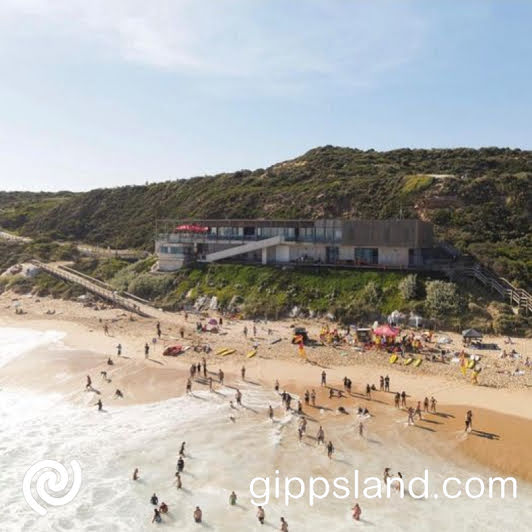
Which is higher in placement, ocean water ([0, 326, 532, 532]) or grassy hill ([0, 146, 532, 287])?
grassy hill ([0, 146, 532, 287])

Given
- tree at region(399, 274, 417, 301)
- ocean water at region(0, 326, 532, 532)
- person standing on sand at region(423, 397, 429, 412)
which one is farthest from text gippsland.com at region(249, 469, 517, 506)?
tree at region(399, 274, 417, 301)

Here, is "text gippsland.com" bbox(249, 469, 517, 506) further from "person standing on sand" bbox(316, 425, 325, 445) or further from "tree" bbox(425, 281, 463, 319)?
"tree" bbox(425, 281, 463, 319)

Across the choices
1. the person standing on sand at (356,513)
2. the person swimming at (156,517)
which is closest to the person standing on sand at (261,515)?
the person standing on sand at (356,513)

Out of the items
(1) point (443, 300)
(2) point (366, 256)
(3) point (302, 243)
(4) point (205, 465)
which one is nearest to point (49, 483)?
(4) point (205, 465)

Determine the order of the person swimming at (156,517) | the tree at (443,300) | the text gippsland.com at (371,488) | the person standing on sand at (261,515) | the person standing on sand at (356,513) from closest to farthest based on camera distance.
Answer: the person standing on sand at (261,515) → the person standing on sand at (356,513) → the person swimming at (156,517) → the text gippsland.com at (371,488) → the tree at (443,300)

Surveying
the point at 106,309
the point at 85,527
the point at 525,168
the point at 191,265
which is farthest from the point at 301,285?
the point at 525,168

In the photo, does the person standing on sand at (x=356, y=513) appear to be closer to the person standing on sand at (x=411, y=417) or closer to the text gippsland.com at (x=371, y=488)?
the text gippsland.com at (x=371, y=488)

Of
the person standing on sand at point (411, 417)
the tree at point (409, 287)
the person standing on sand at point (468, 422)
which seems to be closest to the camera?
the person standing on sand at point (468, 422)
